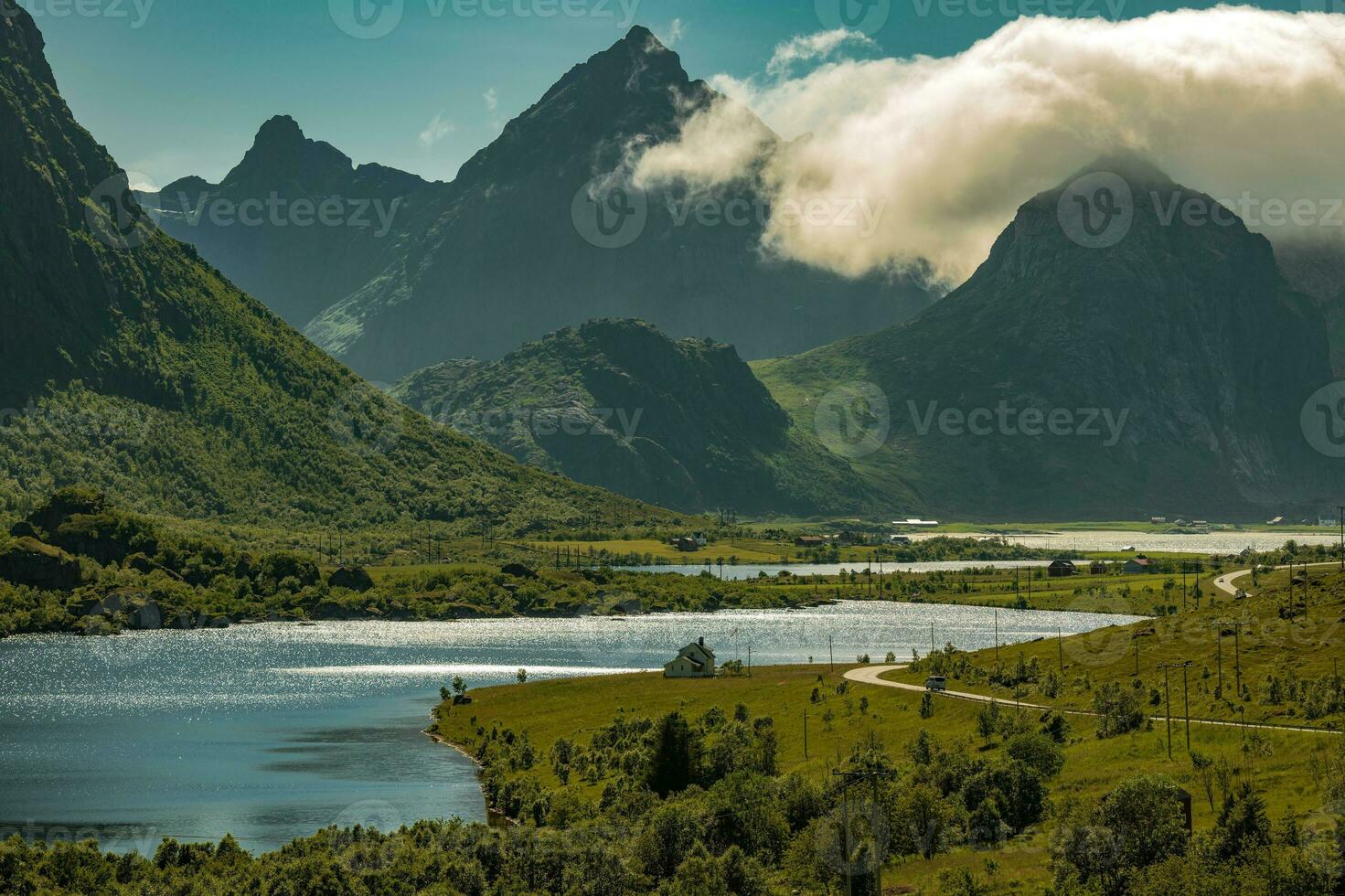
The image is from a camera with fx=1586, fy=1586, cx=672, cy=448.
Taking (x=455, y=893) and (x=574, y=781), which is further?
(x=574, y=781)

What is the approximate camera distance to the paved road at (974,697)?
362 feet

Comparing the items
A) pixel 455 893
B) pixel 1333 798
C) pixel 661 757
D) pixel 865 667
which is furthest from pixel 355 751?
pixel 1333 798

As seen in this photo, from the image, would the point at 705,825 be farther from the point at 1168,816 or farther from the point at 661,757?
the point at 1168,816

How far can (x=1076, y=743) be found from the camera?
391 ft

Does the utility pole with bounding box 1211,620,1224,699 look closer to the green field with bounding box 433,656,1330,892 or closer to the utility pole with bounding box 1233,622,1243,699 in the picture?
the utility pole with bounding box 1233,622,1243,699

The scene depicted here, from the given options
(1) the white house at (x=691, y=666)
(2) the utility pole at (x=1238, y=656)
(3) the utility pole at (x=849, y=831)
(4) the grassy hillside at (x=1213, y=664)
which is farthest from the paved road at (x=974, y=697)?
(3) the utility pole at (x=849, y=831)

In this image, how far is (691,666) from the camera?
627 feet

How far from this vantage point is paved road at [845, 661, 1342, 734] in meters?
110

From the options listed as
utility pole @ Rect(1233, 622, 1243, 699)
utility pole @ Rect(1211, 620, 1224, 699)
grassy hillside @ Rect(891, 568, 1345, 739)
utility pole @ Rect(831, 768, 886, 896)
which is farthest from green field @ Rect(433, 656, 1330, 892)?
utility pole @ Rect(1233, 622, 1243, 699)

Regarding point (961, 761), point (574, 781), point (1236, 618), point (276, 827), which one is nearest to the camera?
point (961, 761)

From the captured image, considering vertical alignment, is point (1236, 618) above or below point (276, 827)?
above

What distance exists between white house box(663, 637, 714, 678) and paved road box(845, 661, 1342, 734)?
18.9m

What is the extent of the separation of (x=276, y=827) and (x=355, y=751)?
121 ft

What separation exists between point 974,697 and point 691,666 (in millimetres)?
51237
